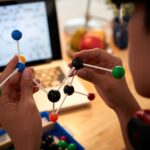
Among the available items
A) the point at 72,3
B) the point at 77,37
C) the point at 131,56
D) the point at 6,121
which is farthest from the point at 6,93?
the point at 72,3

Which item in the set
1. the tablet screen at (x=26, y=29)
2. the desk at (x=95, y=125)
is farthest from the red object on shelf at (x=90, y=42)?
the desk at (x=95, y=125)

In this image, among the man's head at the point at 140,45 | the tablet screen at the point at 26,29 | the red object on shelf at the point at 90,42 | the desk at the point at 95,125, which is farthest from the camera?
the red object on shelf at the point at 90,42

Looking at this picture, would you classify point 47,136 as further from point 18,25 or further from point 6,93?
point 18,25

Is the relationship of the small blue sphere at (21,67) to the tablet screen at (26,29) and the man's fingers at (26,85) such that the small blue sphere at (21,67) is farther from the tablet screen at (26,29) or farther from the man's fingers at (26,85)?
the tablet screen at (26,29)

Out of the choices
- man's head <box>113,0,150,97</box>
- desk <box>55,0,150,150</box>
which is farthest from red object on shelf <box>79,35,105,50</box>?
man's head <box>113,0,150,97</box>

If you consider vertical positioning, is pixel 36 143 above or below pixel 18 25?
below

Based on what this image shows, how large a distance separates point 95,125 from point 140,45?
32 cm

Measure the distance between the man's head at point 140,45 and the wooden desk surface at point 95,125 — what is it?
0.60ft

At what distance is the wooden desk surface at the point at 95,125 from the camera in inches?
30.1

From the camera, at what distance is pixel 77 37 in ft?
4.04

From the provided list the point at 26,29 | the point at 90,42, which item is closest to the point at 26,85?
the point at 26,29

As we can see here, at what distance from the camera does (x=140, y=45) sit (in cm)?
60

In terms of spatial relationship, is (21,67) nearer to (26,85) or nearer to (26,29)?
(26,85)

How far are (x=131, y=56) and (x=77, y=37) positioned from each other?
2.02 ft
